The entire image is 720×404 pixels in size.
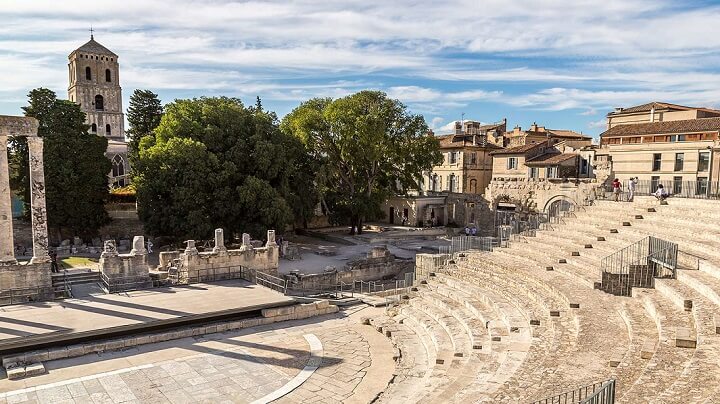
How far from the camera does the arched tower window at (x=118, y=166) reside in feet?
171

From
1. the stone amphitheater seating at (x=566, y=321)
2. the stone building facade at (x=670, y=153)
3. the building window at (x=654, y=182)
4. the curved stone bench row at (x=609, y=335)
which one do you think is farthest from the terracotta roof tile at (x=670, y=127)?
the curved stone bench row at (x=609, y=335)

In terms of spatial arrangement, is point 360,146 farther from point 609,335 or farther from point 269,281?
point 609,335

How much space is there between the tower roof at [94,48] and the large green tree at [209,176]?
111ft

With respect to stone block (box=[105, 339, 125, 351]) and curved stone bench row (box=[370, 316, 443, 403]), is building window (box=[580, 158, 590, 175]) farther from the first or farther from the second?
stone block (box=[105, 339, 125, 351])

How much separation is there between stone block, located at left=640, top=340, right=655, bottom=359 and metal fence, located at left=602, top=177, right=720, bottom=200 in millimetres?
15125

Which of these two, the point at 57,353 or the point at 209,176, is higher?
the point at 209,176

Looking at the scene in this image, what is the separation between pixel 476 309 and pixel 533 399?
800cm

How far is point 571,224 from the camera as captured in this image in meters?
23.6

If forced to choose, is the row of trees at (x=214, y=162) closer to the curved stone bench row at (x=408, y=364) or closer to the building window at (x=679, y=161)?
the curved stone bench row at (x=408, y=364)

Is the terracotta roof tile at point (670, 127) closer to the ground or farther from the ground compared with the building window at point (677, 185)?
farther from the ground

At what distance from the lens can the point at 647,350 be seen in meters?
9.81

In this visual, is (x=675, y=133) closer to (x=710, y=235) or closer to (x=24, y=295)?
(x=710, y=235)

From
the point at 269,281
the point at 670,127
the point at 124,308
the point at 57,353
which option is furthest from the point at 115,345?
the point at 670,127

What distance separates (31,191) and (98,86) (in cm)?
4407
